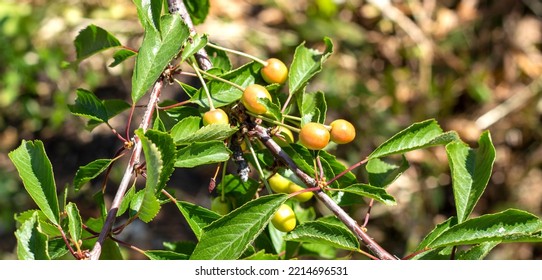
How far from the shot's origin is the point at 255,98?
106cm

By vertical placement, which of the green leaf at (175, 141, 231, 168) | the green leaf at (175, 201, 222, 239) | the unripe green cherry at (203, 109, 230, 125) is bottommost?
the green leaf at (175, 201, 222, 239)

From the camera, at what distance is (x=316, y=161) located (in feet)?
3.70

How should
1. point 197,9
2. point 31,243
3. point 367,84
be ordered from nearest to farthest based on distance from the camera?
point 31,243
point 197,9
point 367,84

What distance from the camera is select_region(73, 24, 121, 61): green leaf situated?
1243mm

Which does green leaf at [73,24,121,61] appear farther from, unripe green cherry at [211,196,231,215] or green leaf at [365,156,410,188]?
green leaf at [365,156,410,188]

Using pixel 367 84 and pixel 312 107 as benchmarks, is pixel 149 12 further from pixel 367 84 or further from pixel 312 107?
pixel 367 84

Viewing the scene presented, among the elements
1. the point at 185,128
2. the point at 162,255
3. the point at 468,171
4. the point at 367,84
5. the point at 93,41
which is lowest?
the point at 367,84

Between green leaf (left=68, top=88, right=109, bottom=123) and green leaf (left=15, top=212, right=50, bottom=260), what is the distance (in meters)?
0.33

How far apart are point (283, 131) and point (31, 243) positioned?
514 mm

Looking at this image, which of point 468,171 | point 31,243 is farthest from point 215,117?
point 468,171

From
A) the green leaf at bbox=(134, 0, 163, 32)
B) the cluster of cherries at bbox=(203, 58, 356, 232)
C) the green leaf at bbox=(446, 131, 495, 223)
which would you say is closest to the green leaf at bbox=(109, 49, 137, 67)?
the green leaf at bbox=(134, 0, 163, 32)

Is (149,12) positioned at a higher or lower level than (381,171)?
higher

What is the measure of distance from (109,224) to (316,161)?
40 centimetres
